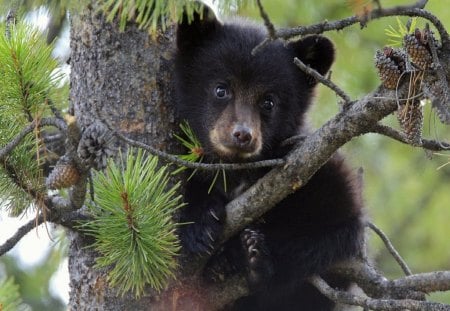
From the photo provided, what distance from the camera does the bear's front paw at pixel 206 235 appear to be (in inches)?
152

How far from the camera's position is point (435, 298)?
310 inches

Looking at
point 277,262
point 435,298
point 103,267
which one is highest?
point 103,267

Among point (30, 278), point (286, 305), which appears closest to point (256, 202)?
point (286, 305)

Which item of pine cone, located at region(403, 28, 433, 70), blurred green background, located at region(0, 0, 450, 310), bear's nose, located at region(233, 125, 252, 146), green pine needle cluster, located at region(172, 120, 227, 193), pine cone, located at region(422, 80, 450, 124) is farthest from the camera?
blurred green background, located at region(0, 0, 450, 310)

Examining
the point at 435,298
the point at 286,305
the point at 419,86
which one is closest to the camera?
the point at 419,86

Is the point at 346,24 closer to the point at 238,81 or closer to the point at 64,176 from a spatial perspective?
the point at 64,176

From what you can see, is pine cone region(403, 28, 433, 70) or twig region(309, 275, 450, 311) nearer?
pine cone region(403, 28, 433, 70)

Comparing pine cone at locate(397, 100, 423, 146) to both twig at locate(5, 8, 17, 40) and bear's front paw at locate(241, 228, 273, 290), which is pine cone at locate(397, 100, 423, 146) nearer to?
bear's front paw at locate(241, 228, 273, 290)

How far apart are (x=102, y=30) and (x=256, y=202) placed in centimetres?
112

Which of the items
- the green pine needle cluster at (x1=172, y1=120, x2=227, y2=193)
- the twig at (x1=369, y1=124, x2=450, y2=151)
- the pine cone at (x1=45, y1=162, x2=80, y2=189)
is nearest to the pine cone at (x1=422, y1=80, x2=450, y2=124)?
the twig at (x1=369, y1=124, x2=450, y2=151)

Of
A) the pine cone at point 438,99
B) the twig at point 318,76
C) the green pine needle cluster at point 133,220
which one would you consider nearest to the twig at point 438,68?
the pine cone at point 438,99

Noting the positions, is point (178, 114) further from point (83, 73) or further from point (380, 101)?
point (380, 101)

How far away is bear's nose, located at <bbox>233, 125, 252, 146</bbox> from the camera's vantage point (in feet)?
13.0

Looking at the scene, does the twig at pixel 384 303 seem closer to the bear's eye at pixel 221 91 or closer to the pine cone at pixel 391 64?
the pine cone at pixel 391 64
